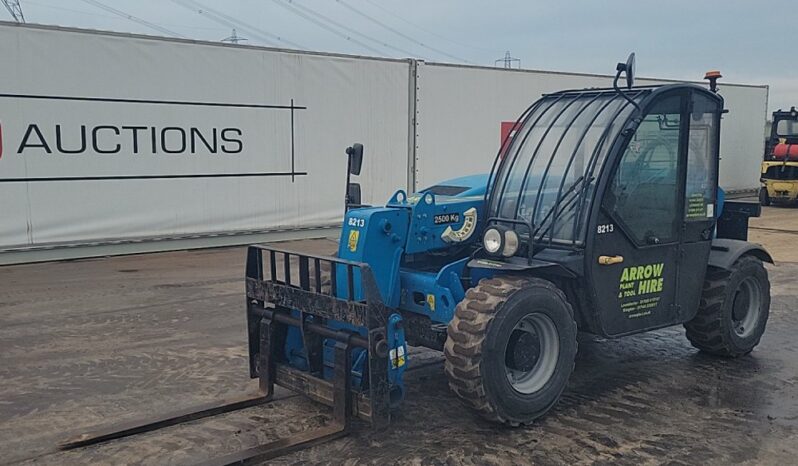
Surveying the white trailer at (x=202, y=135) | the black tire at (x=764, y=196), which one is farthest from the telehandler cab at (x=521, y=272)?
the black tire at (x=764, y=196)

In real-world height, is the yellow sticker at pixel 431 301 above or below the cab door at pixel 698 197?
below

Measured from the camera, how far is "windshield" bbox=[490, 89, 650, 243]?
4.88 meters

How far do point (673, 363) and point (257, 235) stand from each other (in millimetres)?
7652

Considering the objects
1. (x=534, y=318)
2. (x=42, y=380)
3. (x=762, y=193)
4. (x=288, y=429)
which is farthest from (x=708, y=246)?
(x=762, y=193)

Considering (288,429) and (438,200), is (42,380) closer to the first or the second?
(288,429)

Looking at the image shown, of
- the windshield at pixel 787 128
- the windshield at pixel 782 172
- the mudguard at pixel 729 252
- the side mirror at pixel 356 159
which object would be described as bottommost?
the mudguard at pixel 729 252

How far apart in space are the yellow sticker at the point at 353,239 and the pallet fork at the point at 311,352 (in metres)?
0.13

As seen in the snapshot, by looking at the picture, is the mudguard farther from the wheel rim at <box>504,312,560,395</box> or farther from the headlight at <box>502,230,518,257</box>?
the headlight at <box>502,230,518,257</box>

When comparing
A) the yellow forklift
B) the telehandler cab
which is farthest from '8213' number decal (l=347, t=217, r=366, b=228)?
the yellow forklift

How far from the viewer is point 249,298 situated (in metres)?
4.95

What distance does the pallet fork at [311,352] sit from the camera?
4137 mm

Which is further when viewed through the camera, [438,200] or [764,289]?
[764,289]

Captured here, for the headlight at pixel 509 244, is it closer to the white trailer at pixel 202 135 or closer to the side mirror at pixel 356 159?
the side mirror at pixel 356 159

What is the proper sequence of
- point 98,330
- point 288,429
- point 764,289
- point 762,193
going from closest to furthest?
point 288,429
point 764,289
point 98,330
point 762,193
